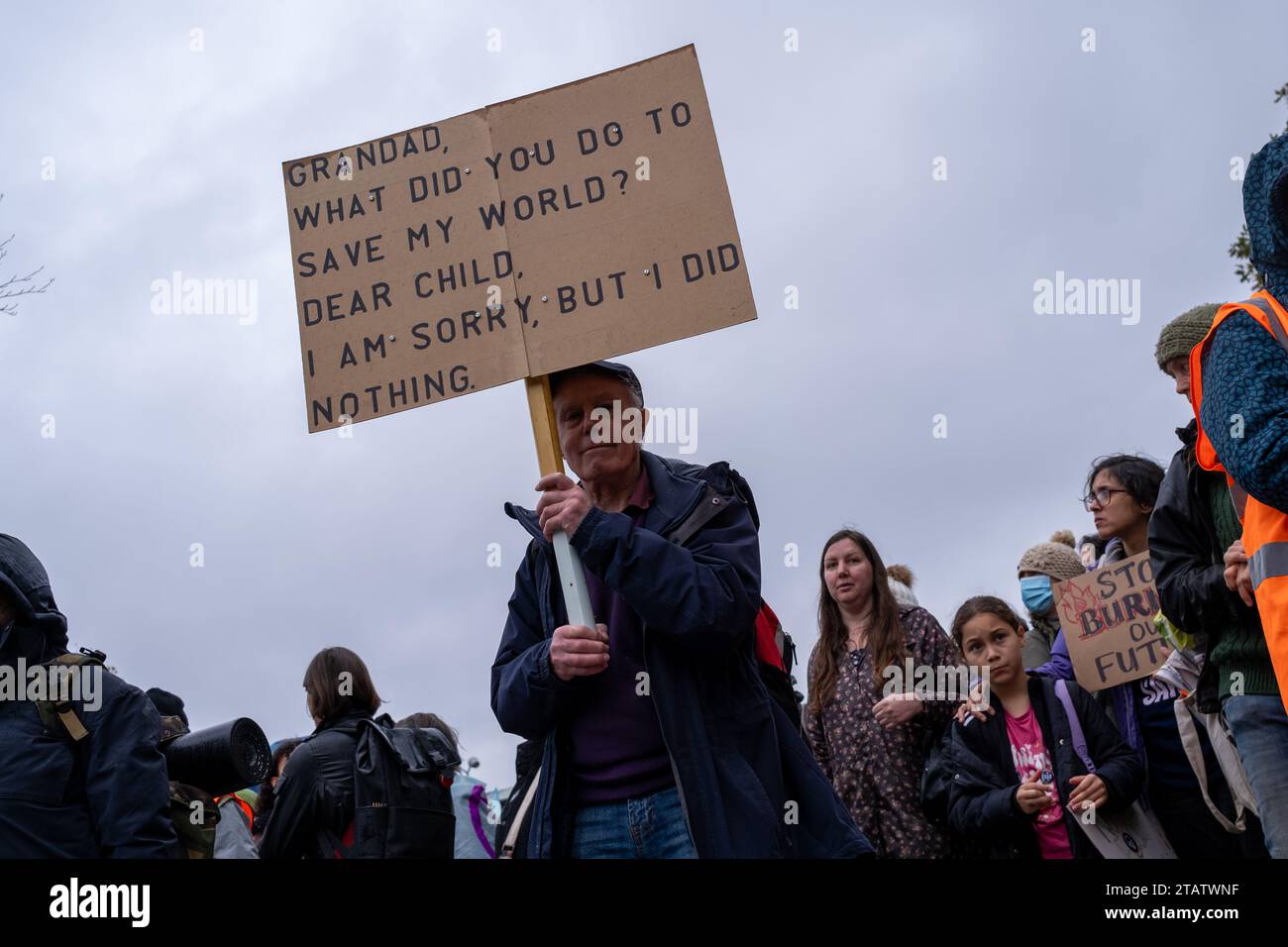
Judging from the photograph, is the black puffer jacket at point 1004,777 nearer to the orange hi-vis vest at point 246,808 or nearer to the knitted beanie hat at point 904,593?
the knitted beanie hat at point 904,593

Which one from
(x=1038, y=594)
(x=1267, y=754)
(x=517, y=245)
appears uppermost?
(x=517, y=245)

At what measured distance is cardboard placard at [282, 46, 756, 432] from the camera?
380 cm

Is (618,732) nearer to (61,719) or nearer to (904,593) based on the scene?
(61,719)

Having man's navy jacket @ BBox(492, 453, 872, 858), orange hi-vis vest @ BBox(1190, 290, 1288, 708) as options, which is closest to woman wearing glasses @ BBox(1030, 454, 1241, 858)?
orange hi-vis vest @ BBox(1190, 290, 1288, 708)

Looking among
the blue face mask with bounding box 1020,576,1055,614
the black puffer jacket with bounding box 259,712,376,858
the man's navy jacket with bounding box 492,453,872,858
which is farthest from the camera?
the blue face mask with bounding box 1020,576,1055,614

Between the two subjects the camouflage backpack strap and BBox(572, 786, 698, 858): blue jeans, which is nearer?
BBox(572, 786, 698, 858): blue jeans

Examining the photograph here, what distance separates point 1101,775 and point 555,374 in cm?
293

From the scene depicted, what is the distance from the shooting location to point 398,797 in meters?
5.73

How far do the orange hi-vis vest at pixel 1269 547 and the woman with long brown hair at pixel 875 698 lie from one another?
2.48m

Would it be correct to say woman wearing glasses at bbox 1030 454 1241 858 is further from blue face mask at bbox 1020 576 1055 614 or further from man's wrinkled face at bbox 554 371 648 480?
man's wrinkled face at bbox 554 371 648 480

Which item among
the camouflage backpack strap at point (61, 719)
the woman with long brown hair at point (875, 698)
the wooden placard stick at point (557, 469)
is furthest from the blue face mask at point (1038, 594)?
the camouflage backpack strap at point (61, 719)

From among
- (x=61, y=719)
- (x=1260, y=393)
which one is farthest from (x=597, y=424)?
(x=61, y=719)

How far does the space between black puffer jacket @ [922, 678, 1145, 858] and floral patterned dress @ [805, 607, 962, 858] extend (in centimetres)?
9

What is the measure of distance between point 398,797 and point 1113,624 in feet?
10.5
